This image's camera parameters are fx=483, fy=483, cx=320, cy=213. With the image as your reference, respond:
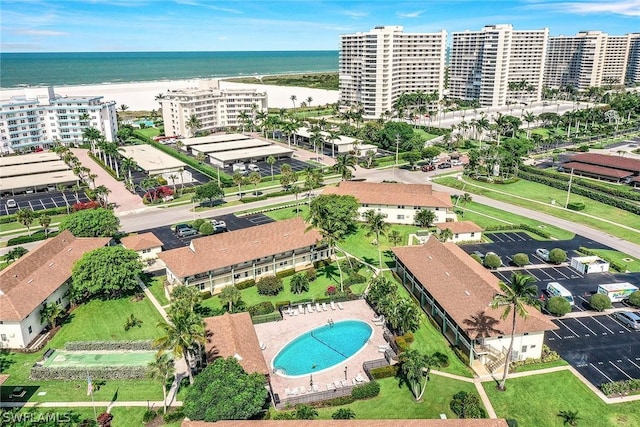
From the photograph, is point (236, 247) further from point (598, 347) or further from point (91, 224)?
point (598, 347)

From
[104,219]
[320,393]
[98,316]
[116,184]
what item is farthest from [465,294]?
[116,184]

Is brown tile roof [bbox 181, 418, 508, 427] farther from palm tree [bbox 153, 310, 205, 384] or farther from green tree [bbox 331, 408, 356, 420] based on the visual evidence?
palm tree [bbox 153, 310, 205, 384]

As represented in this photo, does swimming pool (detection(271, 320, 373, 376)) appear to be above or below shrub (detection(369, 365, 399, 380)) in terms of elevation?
below

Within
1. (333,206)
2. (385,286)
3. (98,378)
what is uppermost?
(333,206)

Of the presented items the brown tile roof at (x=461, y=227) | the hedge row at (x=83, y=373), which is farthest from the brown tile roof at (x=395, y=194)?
the hedge row at (x=83, y=373)

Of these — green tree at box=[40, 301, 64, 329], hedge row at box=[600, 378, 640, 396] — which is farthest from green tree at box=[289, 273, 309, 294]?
hedge row at box=[600, 378, 640, 396]

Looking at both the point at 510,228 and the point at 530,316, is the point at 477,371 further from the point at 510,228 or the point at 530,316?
the point at 510,228

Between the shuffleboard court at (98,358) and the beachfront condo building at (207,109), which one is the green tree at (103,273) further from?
the beachfront condo building at (207,109)
